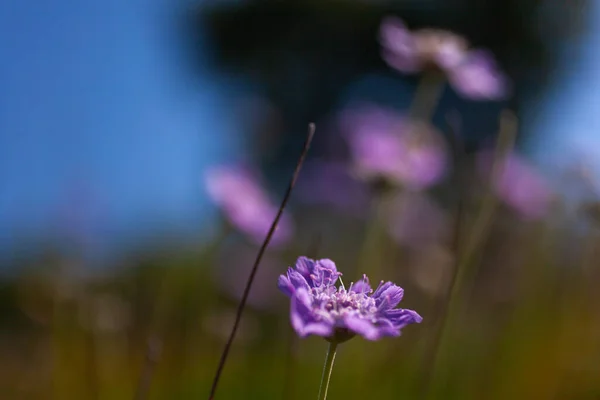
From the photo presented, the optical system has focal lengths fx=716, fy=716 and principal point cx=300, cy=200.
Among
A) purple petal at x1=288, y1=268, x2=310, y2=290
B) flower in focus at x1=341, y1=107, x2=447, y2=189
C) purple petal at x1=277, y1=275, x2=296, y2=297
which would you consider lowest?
flower in focus at x1=341, y1=107, x2=447, y2=189

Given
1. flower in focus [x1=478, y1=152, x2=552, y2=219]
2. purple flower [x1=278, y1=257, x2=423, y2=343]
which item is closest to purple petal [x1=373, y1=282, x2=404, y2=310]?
purple flower [x1=278, y1=257, x2=423, y2=343]

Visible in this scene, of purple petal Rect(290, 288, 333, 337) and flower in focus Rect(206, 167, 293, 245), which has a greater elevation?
purple petal Rect(290, 288, 333, 337)

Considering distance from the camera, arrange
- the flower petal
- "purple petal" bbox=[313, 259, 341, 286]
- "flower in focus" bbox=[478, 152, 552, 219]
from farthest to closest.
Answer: "flower in focus" bbox=[478, 152, 552, 219]
"purple petal" bbox=[313, 259, 341, 286]
the flower petal

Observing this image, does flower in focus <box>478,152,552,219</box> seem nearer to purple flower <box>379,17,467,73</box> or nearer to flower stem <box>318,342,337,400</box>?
purple flower <box>379,17,467,73</box>

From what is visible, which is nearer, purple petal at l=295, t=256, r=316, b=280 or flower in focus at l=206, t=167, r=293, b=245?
purple petal at l=295, t=256, r=316, b=280

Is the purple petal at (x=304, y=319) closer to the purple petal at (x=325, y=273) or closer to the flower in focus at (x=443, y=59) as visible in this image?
the purple petal at (x=325, y=273)

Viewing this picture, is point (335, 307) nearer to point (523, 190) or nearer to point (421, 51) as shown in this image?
point (421, 51)

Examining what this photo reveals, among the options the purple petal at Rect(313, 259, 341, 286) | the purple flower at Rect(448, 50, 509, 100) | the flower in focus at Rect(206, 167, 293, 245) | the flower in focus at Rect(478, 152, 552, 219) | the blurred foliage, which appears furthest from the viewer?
the flower in focus at Rect(478, 152, 552, 219)

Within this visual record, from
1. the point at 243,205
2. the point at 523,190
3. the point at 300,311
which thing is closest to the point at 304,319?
the point at 300,311

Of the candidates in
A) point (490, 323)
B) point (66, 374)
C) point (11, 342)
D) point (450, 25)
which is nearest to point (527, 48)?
point (450, 25)
